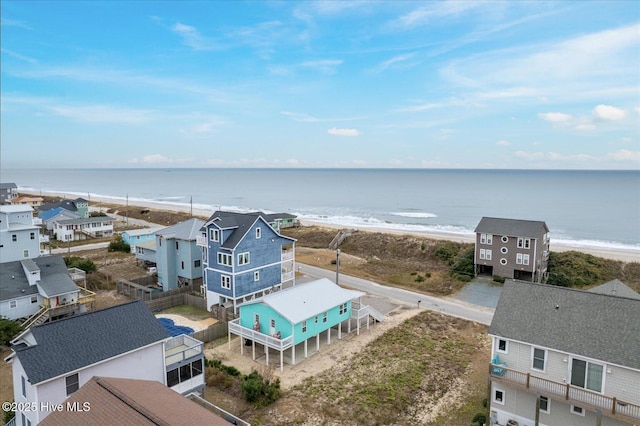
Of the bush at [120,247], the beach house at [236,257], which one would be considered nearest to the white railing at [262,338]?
the beach house at [236,257]

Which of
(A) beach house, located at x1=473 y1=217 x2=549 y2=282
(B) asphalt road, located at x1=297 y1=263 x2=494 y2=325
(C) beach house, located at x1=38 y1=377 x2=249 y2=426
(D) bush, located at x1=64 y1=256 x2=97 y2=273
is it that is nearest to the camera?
(C) beach house, located at x1=38 y1=377 x2=249 y2=426

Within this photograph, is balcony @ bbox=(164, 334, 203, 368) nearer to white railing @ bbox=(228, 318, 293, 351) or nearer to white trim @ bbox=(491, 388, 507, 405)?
white railing @ bbox=(228, 318, 293, 351)

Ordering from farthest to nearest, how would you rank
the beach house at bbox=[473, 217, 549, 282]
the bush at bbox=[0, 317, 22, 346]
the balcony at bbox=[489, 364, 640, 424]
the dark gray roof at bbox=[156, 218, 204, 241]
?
the beach house at bbox=[473, 217, 549, 282]
the dark gray roof at bbox=[156, 218, 204, 241]
the bush at bbox=[0, 317, 22, 346]
the balcony at bbox=[489, 364, 640, 424]

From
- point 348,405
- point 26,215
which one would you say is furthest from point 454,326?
point 26,215

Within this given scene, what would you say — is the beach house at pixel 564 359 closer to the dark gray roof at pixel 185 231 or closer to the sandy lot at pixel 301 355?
the sandy lot at pixel 301 355

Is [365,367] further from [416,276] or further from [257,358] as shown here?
[416,276]

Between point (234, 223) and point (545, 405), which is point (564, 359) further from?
point (234, 223)

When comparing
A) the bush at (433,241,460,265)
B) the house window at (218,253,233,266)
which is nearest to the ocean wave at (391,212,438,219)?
the bush at (433,241,460,265)
